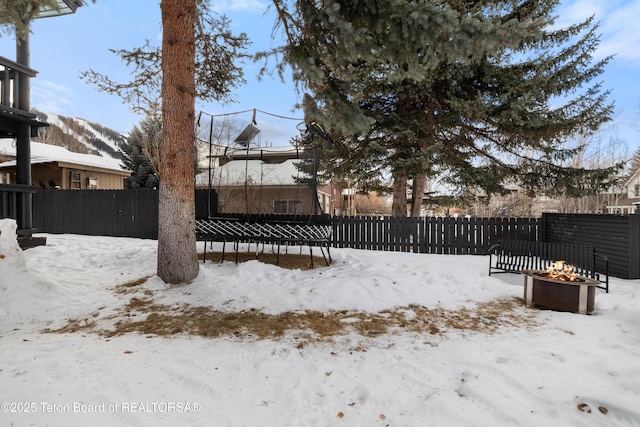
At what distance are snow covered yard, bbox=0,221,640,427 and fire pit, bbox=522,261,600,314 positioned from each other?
8.5 inches

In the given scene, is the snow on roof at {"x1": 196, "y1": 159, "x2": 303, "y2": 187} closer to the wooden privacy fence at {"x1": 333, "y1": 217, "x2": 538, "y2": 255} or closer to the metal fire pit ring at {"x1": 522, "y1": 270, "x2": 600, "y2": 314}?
the wooden privacy fence at {"x1": 333, "y1": 217, "x2": 538, "y2": 255}

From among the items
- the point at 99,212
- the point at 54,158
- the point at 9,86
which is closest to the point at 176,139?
the point at 9,86

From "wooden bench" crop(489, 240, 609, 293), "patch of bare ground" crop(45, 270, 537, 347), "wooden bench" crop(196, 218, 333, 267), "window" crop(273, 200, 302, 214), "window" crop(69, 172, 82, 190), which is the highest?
"window" crop(69, 172, 82, 190)

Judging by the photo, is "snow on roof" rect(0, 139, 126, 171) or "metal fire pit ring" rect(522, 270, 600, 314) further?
"snow on roof" rect(0, 139, 126, 171)

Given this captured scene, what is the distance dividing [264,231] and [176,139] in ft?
8.34

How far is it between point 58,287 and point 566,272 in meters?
7.48

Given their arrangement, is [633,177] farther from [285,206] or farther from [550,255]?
[550,255]

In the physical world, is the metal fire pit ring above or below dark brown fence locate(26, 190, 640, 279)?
below

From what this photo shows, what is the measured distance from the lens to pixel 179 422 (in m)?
2.02

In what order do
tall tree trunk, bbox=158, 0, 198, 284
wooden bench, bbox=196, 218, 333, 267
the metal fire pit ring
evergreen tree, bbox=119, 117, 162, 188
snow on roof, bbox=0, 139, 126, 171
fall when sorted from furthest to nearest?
evergreen tree, bbox=119, 117, 162, 188 → snow on roof, bbox=0, 139, 126, 171 → wooden bench, bbox=196, 218, 333, 267 → tall tree trunk, bbox=158, 0, 198, 284 → the metal fire pit ring

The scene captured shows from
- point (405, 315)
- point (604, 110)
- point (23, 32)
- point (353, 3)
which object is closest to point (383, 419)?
point (405, 315)

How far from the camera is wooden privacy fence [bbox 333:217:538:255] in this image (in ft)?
29.2

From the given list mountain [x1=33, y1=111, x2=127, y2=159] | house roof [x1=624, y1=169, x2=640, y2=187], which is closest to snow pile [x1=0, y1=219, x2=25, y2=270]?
mountain [x1=33, y1=111, x2=127, y2=159]

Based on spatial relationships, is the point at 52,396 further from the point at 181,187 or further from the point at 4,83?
the point at 4,83
